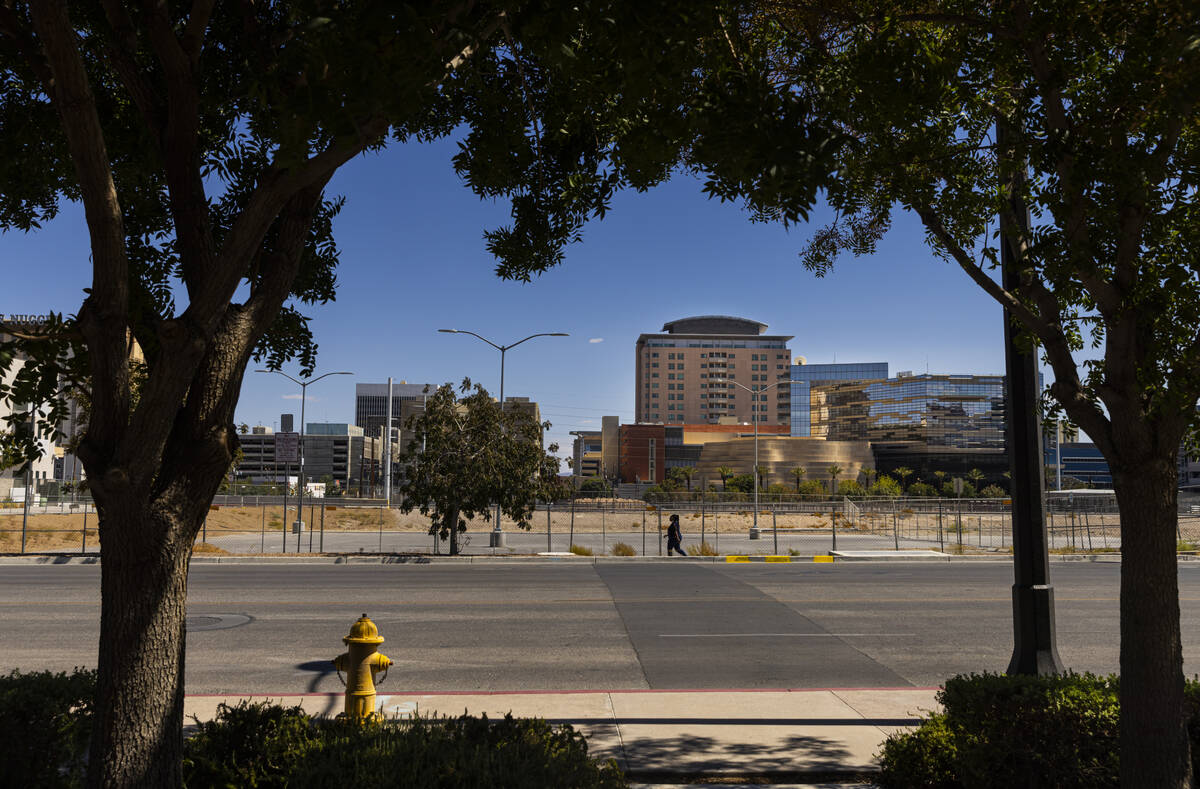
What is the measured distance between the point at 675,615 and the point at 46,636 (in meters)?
9.96

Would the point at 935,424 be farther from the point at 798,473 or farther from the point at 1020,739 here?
the point at 1020,739

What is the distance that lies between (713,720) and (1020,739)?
10.7 ft

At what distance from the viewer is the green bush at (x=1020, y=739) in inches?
203

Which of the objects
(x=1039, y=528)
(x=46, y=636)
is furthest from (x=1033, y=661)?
Answer: (x=46, y=636)

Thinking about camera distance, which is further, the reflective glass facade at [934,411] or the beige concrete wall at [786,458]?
the reflective glass facade at [934,411]

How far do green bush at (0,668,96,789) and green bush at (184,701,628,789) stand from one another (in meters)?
0.66

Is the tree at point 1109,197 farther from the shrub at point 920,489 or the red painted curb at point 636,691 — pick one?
the shrub at point 920,489

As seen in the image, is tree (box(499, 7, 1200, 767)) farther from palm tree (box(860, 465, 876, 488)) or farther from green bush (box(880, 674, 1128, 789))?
palm tree (box(860, 465, 876, 488))

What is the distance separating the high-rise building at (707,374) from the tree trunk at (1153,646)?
189662mm

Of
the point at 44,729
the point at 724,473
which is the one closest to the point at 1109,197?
the point at 44,729

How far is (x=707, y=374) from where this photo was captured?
194m

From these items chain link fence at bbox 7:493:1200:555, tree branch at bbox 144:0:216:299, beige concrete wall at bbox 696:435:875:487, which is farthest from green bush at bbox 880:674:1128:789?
beige concrete wall at bbox 696:435:875:487

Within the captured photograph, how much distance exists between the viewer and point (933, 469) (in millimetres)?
145875

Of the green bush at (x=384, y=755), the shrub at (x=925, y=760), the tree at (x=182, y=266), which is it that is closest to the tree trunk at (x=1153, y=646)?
the shrub at (x=925, y=760)
